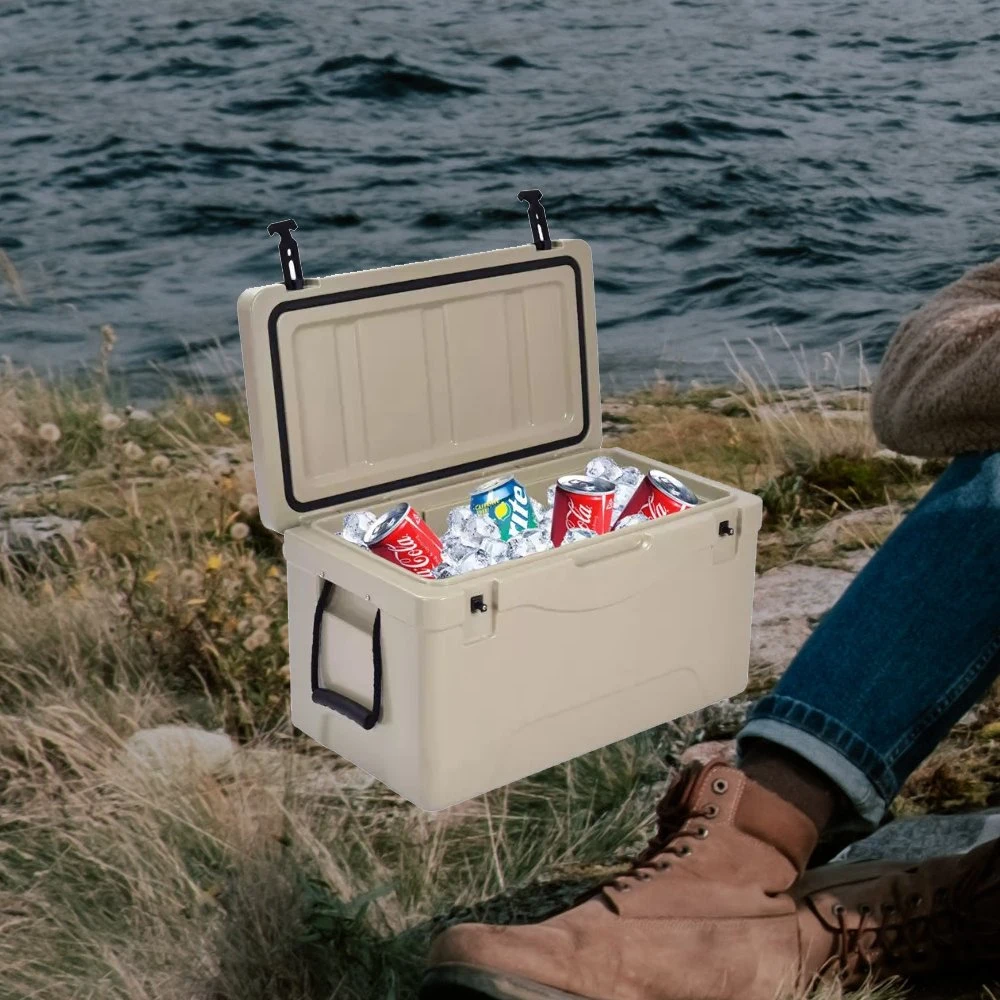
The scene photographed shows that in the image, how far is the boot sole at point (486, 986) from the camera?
1.50m

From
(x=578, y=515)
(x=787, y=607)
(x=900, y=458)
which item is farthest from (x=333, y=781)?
(x=900, y=458)

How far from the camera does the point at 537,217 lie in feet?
6.88

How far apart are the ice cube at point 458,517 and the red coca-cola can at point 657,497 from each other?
0.21 m

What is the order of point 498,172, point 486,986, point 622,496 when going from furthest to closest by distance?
point 498,172, point 622,496, point 486,986

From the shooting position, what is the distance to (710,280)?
626 centimetres

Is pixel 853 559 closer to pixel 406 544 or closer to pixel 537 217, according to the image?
pixel 537 217

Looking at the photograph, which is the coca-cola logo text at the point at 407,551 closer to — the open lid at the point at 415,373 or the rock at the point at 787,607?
the open lid at the point at 415,373

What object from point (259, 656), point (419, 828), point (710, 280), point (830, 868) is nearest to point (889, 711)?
point (830, 868)

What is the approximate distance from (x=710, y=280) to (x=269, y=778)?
4503mm

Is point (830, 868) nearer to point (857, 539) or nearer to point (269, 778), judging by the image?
point (269, 778)

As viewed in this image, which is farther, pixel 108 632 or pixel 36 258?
pixel 36 258

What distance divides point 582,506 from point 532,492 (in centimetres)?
26

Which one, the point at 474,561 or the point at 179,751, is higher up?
the point at 474,561

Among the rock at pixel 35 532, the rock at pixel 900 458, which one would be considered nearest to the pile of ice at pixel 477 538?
the rock at pixel 35 532
